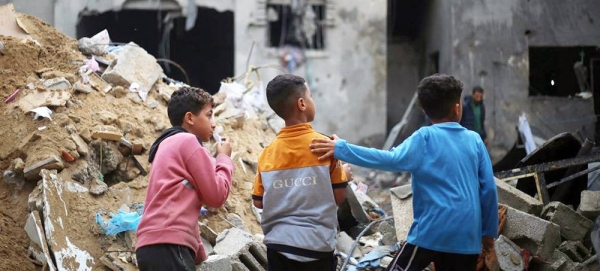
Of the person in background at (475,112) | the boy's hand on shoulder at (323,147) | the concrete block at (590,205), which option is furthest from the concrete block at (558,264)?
the person in background at (475,112)

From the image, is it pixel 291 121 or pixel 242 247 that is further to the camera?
pixel 242 247

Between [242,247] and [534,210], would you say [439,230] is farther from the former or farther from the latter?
[534,210]

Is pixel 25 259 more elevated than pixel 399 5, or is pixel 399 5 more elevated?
pixel 399 5

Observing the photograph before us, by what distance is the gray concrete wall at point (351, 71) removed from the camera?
1525 centimetres

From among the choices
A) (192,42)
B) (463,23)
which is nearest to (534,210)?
(463,23)

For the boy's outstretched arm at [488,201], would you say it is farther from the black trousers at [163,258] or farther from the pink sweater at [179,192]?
the black trousers at [163,258]

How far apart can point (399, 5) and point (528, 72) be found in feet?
13.7

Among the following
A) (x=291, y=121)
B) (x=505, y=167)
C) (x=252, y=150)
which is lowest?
(x=505, y=167)

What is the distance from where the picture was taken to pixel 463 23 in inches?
584

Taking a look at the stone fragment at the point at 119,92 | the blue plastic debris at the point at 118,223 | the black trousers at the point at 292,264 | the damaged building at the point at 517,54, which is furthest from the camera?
the damaged building at the point at 517,54

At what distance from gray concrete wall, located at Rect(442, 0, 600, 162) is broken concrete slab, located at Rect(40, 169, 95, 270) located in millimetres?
10348

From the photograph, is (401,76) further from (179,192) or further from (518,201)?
(179,192)

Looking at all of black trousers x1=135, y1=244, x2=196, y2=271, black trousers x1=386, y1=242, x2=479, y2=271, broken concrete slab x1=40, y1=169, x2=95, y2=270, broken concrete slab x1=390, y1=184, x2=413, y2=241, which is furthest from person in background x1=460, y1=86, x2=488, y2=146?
black trousers x1=135, y1=244, x2=196, y2=271

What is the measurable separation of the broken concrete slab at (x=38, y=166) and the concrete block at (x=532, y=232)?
11.7 ft
